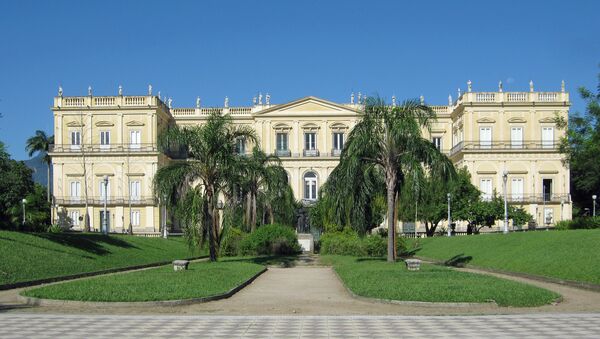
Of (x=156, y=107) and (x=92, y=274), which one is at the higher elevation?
(x=156, y=107)

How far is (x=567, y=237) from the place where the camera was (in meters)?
27.0

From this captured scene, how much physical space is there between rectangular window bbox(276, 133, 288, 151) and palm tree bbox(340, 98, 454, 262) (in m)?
49.9

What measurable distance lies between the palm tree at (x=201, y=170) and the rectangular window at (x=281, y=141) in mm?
48507

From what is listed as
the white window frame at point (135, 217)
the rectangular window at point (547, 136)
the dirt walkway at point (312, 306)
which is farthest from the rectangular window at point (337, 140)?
the dirt walkway at point (312, 306)

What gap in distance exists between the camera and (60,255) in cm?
2619

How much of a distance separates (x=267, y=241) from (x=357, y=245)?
Answer: 5.04m

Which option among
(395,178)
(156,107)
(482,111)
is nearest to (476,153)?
(482,111)

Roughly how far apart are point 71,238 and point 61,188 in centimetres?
4488

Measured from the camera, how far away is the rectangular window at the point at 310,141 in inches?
3142

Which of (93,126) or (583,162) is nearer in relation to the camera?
(583,162)

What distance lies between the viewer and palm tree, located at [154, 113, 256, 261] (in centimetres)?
2994

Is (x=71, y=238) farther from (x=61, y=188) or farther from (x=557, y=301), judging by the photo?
(x=61, y=188)

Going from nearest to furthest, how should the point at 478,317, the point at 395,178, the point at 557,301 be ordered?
1. the point at 478,317
2. the point at 557,301
3. the point at 395,178

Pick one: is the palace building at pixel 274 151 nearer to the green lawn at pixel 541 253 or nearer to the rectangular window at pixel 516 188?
the rectangular window at pixel 516 188
